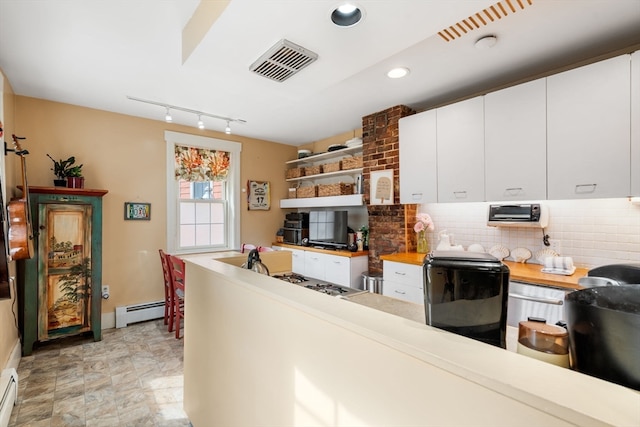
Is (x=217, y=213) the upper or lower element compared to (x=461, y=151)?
lower

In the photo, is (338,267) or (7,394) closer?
(7,394)

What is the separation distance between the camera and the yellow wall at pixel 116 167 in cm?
319

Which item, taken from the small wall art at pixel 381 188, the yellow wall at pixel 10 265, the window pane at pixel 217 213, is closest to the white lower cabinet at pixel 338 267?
the small wall art at pixel 381 188

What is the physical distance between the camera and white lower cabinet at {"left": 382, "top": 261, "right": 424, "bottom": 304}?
2867 millimetres

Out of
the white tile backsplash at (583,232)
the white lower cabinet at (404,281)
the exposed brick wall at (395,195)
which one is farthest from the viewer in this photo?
the exposed brick wall at (395,195)

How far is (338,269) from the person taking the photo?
3.83 m

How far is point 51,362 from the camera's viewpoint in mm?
2758

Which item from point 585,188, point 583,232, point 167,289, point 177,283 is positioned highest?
point 585,188

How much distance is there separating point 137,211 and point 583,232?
4.67 m

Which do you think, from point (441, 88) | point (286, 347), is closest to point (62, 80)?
point (286, 347)

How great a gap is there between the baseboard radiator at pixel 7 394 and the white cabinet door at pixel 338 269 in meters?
2.97

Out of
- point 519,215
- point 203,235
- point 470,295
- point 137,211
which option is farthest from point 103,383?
point 519,215

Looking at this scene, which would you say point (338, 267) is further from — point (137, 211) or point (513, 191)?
point (137, 211)

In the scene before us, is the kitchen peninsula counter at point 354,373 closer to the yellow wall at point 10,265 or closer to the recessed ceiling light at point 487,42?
the yellow wall at point 10,265
